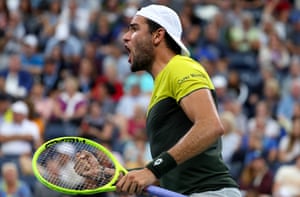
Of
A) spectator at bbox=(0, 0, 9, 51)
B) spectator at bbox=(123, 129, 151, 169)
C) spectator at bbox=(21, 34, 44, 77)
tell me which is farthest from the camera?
spectator at bbox=(0, 0, 9, 51)

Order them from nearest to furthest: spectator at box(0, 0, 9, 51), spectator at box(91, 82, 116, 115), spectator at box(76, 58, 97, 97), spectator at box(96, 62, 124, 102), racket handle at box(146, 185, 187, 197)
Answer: racket handle at box(146, 185, 187, 197), spectator at box(91, 82, 116, 115), spectator at box(96, 62, 124, 102), spectator at box(76, 58, 97, 97), spectator at box(0, 0, 9, 51)

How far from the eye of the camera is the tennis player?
5094 millimetres

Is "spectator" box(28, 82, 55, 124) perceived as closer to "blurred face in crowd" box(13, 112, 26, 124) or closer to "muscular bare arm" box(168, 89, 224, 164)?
"blurred face in crowd" box(13, 112, 26, 124)

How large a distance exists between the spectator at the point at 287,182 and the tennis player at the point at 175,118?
5.62 meters

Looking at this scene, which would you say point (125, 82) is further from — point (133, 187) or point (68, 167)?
point (133, 187)

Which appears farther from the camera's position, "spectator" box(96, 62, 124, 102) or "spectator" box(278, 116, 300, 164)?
"spectator" box(96, 62, 124, 102)

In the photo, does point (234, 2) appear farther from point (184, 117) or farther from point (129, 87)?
point (184, 117)

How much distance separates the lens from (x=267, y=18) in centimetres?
1750

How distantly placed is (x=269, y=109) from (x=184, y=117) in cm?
898

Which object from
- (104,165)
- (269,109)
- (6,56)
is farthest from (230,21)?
(104,165)

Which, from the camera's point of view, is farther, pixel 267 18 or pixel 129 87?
pixel 267 18

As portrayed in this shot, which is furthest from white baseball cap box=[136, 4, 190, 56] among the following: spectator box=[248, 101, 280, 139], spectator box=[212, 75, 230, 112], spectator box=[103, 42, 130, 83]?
spectator box=[103, 42, 130, 83]

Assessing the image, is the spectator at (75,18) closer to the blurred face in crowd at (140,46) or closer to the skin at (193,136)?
the blurred face in crowd at (140,46)

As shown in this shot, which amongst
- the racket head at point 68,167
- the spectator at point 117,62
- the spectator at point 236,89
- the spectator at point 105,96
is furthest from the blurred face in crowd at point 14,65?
the racket head at point 68,167
